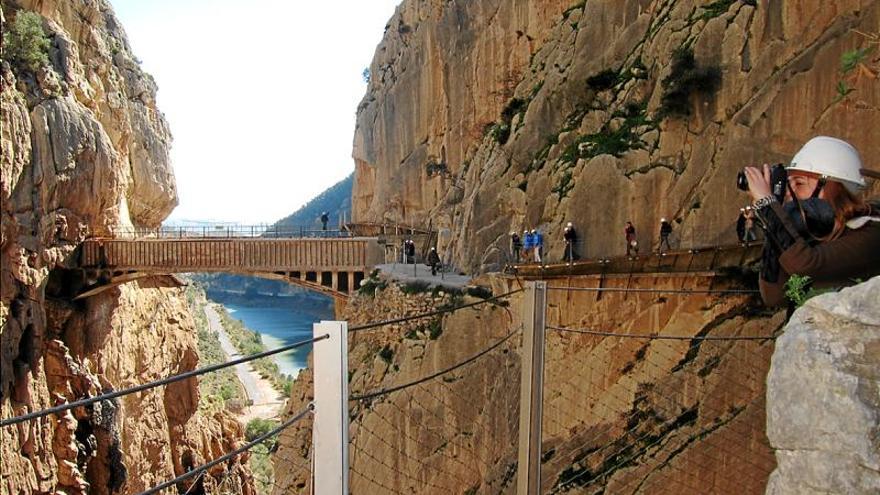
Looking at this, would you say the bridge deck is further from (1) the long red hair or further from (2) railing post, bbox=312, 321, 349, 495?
(1) the long red hair

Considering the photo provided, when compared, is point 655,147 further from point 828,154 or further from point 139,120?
point 139,120

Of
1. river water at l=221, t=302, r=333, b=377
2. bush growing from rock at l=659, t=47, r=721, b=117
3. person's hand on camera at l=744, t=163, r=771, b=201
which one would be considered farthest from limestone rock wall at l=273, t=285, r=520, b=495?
river water at l=221, t=302, r=333, b=377

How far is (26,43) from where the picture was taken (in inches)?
863

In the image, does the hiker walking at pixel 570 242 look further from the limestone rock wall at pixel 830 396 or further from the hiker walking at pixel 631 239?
the limestone rock wall at pixel 830 396

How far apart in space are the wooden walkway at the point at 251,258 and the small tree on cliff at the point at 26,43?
6034 millimetres

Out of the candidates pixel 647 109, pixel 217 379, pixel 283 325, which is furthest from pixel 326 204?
pixel 647 109

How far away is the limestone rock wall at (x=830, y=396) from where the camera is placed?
2.61 m

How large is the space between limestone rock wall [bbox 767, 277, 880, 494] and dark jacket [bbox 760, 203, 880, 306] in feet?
1.35

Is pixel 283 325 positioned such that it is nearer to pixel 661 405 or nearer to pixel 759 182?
pixel 661 405

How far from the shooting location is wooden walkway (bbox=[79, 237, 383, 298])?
2353 centimetres

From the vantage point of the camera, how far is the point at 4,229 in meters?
20.1

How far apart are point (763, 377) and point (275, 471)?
1404 cm

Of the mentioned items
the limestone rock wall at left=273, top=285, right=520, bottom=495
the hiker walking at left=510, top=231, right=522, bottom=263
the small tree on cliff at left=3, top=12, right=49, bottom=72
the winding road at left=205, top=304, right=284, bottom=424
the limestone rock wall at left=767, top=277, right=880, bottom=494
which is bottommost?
the winding road at left=205, top=304, right=284, bottom=424

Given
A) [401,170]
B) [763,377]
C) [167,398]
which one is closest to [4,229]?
[167,398]
